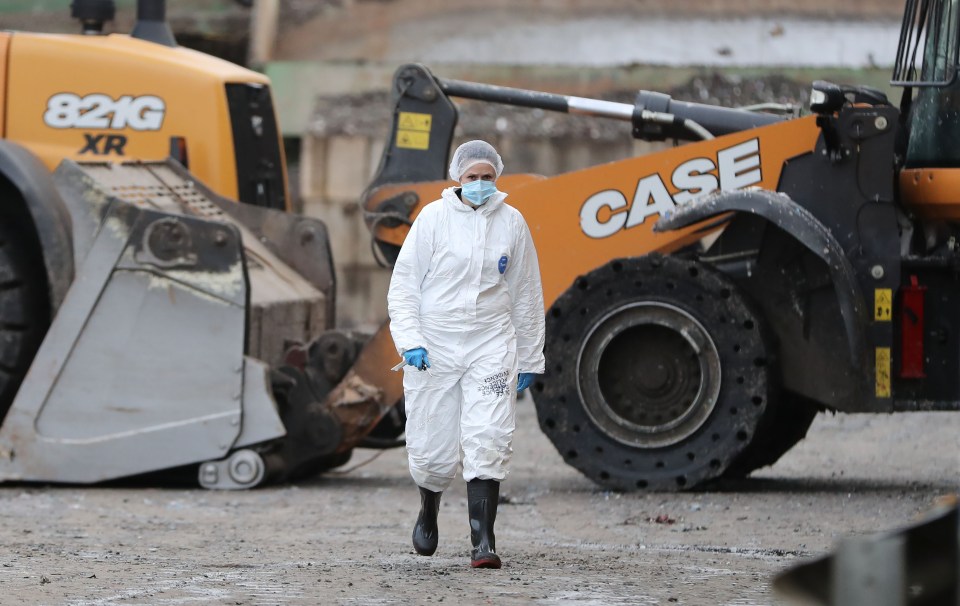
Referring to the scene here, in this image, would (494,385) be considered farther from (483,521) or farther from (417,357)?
(483,521)

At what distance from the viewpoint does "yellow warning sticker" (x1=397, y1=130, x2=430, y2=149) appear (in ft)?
31.6

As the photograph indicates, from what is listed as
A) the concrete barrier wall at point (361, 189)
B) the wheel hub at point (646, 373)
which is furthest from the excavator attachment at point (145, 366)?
the concrete barrier wall at point (361, 189)

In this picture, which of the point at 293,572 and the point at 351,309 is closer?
the point at 293,572

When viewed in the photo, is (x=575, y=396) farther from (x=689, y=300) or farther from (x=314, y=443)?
(x=314, y=443)

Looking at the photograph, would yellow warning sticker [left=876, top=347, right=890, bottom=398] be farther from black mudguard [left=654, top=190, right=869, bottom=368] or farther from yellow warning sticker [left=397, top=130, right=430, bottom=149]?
yellow warning sticker [left=397, top=130, right=430, bottom=149]

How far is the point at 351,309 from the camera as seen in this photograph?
55.0ft

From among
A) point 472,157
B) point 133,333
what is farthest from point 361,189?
point 472,157

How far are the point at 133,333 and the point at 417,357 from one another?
9.72 ft

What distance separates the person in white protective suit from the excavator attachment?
2485mm

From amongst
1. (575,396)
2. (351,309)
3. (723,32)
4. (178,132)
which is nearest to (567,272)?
(575,396)

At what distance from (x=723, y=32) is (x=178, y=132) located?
9838 mm

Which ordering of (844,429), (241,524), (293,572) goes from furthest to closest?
1. (844,429)
2. (241,524)
3. (293,572)

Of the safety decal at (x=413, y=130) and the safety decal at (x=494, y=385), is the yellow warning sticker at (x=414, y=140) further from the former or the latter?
the safety decal at (x=494, y=385)

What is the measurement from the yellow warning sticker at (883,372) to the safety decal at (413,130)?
2.66 metres
